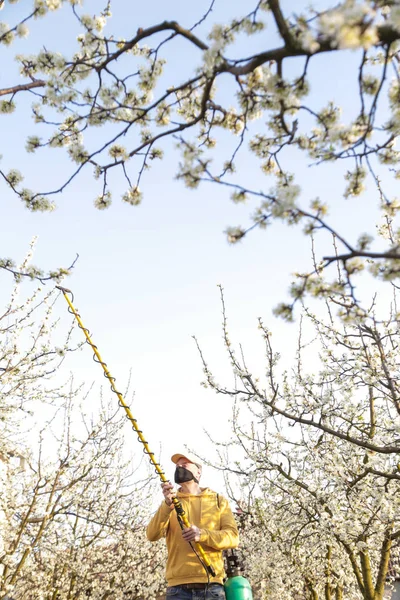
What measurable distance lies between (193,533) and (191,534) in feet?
0.05

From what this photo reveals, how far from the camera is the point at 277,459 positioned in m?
7.41

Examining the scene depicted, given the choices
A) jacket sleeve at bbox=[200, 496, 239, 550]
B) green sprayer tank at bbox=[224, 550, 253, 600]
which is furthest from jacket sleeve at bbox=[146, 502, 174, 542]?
green sprayer tank at bbox=[224, 550, 253, 600]

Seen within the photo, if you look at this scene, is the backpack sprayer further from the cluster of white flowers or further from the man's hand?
the cluster of white flowers

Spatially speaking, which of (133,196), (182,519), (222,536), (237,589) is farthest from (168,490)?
(133,196)

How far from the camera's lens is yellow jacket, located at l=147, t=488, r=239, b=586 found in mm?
3516

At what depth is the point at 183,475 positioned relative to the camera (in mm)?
3918

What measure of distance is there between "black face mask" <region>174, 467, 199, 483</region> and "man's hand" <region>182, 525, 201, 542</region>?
49 centimetres

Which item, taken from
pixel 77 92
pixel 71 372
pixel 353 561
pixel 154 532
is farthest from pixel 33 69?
pixel 353 561

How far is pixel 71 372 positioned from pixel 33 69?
5.84 meters

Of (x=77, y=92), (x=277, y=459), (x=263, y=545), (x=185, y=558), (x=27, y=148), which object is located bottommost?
(x=185, y=558)

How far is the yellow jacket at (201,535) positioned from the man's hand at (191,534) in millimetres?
113

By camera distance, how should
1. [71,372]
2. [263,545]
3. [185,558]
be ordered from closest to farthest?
[185,558], [71,372], [263,545]

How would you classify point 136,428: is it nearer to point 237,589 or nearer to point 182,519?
point 182,519

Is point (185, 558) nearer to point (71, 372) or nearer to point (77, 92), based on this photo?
point (77, 92)
